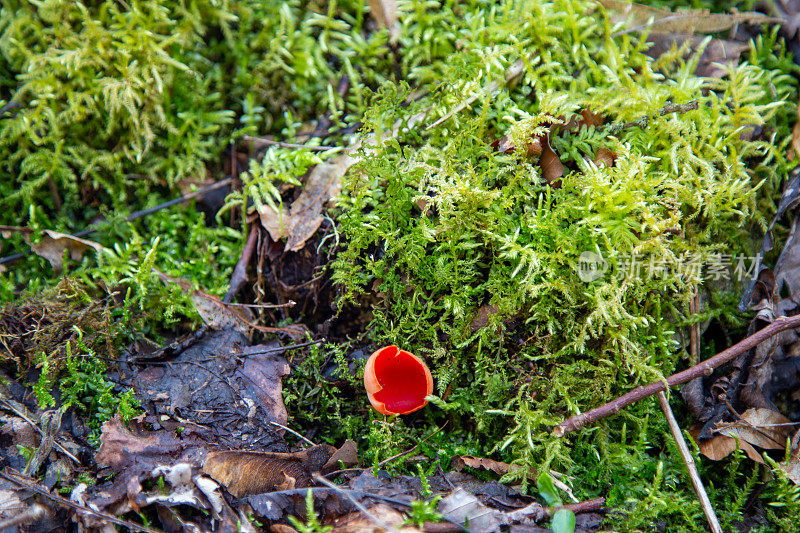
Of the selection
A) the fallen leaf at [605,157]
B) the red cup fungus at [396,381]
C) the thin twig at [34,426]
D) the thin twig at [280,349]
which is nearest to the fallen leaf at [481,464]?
the red cup fungus at [396,381]

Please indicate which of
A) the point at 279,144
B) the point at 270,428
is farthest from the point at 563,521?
the point at 279,144

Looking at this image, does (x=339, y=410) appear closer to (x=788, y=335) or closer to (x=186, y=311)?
(x=186, y=311)

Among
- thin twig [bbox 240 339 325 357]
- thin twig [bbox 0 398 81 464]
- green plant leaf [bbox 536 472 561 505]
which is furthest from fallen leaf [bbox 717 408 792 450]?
thin twig [bbox 0 398 81 464]

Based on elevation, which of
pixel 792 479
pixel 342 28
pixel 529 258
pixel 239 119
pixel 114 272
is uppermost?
pixel 342 28

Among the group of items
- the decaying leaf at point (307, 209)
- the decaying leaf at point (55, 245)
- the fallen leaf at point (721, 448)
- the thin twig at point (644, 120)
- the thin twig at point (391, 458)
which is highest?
the thin twig at point (644, 120)

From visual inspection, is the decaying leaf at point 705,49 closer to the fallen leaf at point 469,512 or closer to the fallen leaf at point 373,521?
the fallen leaf at point 469,512

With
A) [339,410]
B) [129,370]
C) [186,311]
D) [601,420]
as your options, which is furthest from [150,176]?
[601,420]
